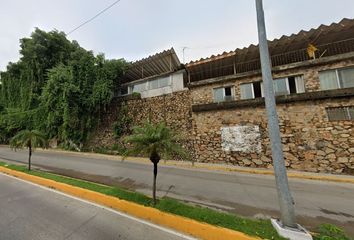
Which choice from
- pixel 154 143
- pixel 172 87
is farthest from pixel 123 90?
pixel 154 143

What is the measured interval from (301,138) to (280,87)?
389 cm

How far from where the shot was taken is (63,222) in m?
4.59

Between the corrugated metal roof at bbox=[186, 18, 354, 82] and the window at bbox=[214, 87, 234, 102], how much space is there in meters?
1.59

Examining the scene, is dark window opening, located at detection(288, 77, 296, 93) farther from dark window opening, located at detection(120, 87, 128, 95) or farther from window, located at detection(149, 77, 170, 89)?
dark window opening, located at detection(120, 87, 128, 95)

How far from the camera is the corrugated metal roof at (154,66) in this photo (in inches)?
693

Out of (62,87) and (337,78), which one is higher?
(62,87)

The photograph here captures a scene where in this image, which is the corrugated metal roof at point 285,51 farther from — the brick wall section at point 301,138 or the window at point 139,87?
the window at point 139,87

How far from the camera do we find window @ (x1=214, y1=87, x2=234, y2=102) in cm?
1493

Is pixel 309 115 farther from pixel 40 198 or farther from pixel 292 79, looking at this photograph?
pixel 40 198

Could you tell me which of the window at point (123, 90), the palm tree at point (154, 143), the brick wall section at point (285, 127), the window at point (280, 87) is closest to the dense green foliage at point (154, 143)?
the palm tree at point (154, 143)

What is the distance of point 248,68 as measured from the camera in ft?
50.0

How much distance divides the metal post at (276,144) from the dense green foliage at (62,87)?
1799cm

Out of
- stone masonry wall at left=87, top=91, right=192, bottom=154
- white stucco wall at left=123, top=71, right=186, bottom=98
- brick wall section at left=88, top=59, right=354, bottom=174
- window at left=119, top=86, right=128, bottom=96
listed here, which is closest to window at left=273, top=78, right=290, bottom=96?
brick wall section at left=88, top=59, right=354, bottom=174

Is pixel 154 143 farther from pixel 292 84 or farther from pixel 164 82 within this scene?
pixel 164 82
